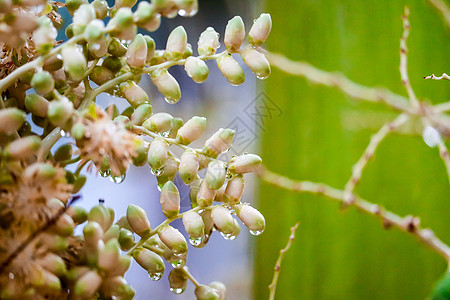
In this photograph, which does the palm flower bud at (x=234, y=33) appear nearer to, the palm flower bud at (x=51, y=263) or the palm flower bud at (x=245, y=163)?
the palm flower bud at (x=245, y=163)

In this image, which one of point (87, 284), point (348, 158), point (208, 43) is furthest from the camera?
point (348, 158)

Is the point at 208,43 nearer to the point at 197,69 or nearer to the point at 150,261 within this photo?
the point at 197,69

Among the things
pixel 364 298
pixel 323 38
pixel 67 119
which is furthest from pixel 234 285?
pixel 67 119

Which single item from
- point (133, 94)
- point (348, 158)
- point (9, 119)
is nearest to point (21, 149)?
→ point (9, 119)

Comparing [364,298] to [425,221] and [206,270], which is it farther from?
[206,270]

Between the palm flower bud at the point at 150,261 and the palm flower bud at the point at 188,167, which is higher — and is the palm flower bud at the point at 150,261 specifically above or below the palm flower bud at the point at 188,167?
below

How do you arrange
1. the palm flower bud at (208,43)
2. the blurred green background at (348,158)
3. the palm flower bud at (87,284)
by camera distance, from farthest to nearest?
the blurred green background at (348,158) < the palm flower bud at (208,43) < the palm flower bud at (87,284)

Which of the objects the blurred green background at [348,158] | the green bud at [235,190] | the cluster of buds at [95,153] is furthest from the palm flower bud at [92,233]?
the blurred green background at [348,158]
